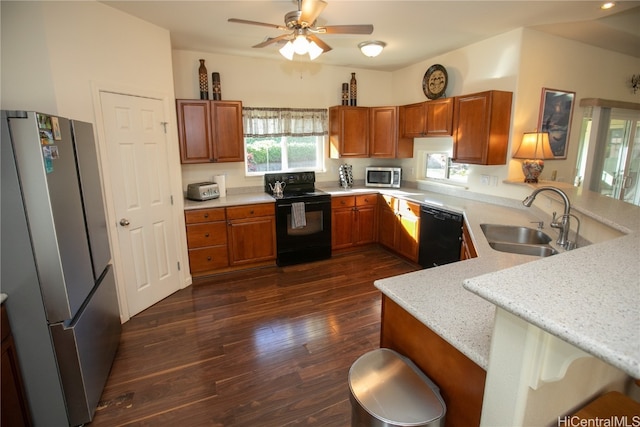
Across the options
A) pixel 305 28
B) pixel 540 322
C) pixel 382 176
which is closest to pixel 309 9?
pixel 305 28

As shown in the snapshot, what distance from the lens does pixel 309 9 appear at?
2.10 m

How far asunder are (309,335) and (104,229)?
178cm

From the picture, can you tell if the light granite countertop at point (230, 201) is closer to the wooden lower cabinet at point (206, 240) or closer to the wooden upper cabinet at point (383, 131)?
the wooden lower cabinet at point (206, 240)

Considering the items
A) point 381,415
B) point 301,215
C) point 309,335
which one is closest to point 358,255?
point 301,215

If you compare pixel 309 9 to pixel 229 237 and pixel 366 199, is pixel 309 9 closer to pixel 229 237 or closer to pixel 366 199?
pixel 229 237

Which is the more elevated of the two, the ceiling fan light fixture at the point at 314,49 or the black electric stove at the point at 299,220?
the ceiling fan light fixture at the point at 314,49

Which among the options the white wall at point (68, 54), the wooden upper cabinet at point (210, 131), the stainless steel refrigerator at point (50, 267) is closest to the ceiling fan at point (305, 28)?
the white wall at point (68, 54)

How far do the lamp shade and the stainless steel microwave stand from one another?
5.56 feet

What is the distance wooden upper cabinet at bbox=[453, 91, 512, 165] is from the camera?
10.6ft

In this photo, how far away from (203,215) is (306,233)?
1285 mm

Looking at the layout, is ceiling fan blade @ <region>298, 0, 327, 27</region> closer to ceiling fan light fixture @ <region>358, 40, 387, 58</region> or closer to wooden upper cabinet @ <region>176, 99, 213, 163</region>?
ceiling fan light fixture @ <region>358, 40, 387, 58</region>

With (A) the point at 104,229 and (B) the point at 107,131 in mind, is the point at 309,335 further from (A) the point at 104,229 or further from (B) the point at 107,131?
(B) the point at 107,131

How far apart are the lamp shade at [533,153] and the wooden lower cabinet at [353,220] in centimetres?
185

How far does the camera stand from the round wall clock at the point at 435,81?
3963mm
